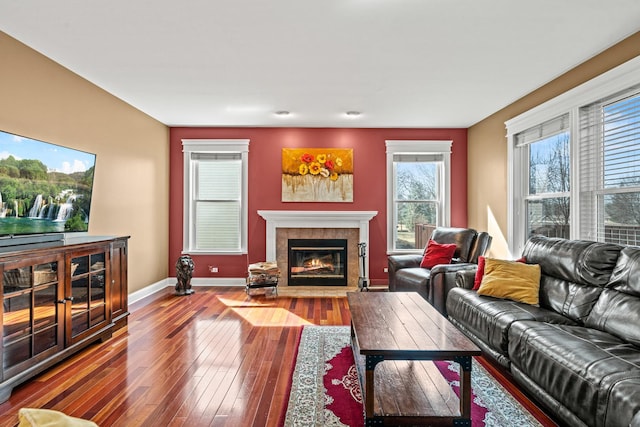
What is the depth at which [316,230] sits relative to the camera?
5.92 metres

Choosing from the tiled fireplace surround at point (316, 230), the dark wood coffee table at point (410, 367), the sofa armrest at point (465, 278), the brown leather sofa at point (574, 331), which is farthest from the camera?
the tiled fireplace surround at point (316, 230)

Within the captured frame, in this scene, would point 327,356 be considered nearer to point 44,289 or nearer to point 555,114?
point 44,289

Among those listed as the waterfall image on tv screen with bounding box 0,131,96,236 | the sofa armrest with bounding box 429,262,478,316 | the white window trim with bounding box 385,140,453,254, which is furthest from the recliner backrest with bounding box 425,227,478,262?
the waterfall image on tv screen with bounding box 0,131,96,236

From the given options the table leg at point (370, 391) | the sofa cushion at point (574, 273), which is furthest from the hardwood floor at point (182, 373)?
the sofa cushion at point (574, 273)

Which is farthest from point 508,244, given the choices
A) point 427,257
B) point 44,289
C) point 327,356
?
point 44,289

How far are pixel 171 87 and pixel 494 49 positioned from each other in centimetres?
326

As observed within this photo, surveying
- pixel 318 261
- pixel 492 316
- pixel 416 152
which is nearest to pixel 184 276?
pixel 318 261

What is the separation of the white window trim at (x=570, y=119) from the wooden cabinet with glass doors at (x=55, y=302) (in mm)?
4499

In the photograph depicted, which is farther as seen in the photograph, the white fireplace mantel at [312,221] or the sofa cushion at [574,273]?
the white fireplace mantel at [312,221]

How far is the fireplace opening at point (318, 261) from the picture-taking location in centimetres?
591

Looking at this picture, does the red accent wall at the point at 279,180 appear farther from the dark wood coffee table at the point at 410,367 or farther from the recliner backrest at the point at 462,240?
the dark wood coffee table at the point at 410,367

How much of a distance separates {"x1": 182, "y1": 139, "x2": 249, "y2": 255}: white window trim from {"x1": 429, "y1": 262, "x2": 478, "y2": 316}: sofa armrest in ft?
10.4

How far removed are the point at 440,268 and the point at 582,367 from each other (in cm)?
207

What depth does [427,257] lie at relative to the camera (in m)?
4.88
